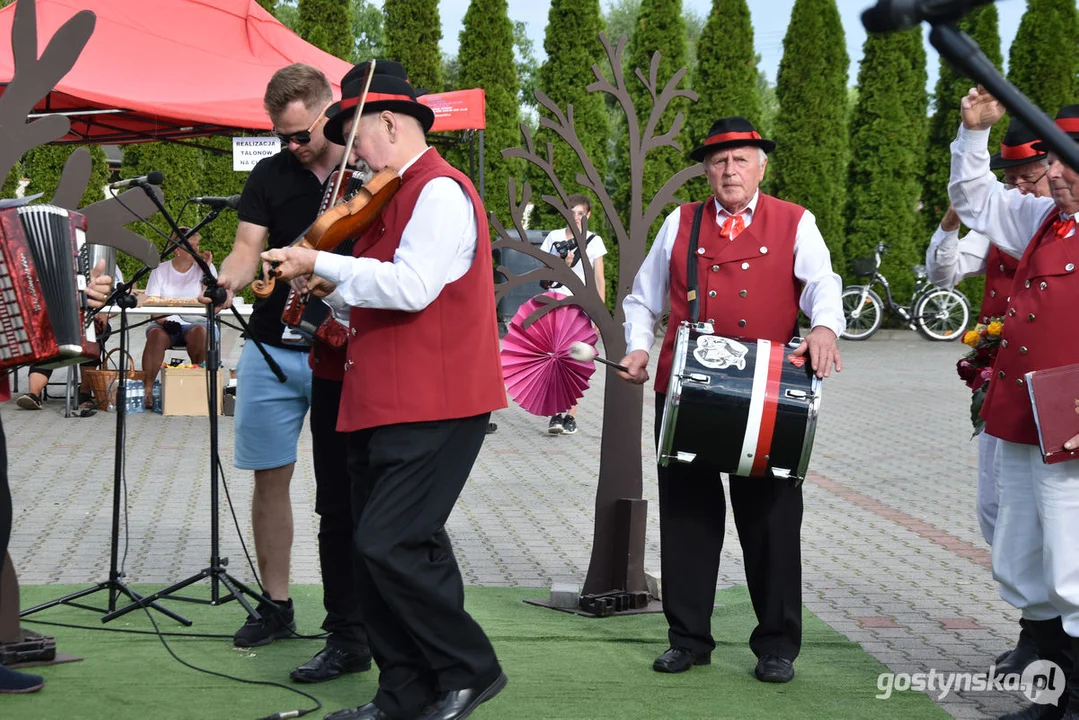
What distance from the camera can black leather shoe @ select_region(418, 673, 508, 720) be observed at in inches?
155

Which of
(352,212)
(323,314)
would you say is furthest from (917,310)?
(352,212)

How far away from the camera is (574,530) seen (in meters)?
7.43

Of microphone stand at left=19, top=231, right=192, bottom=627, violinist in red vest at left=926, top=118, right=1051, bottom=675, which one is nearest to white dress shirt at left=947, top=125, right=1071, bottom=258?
violinist in red vest at left=926, top=118, right=1051, bottom=675

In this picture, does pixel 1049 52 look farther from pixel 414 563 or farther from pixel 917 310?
pixel 414 563

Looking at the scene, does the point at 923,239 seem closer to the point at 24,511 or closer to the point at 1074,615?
the point at 24,511

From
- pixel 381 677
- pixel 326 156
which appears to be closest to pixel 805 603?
pixel 381 677

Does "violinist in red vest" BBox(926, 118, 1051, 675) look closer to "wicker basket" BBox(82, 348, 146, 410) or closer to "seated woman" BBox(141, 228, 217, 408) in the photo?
"seated woman" BBox(141, 228, 217, 408)

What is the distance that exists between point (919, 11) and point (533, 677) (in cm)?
309

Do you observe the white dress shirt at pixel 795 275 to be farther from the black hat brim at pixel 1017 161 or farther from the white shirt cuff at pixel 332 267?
the white shirt cuff at pixel 332 267

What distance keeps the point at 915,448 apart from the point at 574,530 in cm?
429

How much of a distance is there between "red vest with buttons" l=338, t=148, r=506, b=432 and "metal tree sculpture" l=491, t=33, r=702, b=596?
1.68 metres

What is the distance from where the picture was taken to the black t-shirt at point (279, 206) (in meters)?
4.82

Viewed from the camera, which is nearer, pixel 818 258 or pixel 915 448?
pixel 818 258

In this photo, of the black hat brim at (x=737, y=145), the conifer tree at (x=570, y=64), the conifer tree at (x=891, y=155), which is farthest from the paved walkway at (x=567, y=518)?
the conifer tree at (x=570, y=64)
